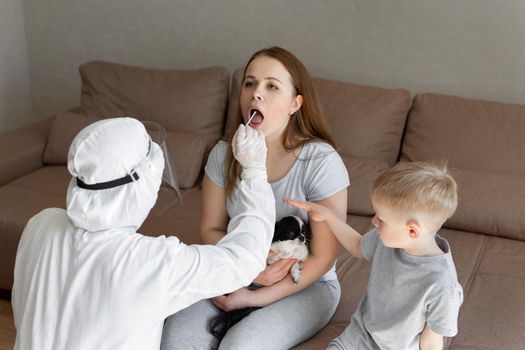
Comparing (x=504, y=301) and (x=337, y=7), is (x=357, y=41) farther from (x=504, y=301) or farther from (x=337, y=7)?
(x=504, y=301)

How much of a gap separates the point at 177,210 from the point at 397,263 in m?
1.23

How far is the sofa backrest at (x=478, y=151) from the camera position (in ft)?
7.86

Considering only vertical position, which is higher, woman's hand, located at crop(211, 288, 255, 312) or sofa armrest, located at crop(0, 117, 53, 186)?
woman's hand, located at crop(211, 288, 255, 312)

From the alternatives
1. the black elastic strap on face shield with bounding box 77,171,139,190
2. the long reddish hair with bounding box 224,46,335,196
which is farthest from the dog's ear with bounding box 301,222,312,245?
the black elastic strap on face shield with bounding box 77,171,139,190

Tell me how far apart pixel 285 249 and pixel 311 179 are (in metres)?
0.20

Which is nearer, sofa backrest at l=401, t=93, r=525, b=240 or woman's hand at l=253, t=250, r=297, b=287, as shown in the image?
woman's hand at l=253, t=250, r=297, b=287

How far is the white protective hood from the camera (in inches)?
49.6

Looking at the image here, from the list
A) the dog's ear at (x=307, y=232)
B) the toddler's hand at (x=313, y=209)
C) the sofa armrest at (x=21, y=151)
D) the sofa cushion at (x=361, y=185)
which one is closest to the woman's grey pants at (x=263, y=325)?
the dog's ear at (x=307, y=232)

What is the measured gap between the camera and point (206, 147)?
2818mm

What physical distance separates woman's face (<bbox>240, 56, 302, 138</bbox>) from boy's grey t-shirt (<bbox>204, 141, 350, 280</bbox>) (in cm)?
12

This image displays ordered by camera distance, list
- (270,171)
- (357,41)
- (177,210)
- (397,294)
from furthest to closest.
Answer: (357,41) → (177,210) → (270,171) → (397,294)

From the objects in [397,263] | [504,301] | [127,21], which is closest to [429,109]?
[504,301]

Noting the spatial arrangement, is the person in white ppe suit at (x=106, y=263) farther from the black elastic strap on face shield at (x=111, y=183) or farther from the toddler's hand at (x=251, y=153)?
the toddler's hand at (x=251, y=153)

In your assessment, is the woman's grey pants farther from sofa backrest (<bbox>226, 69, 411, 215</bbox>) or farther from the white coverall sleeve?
sofa backrest (<bbox>226, 69, 411, 215</bbox>)
